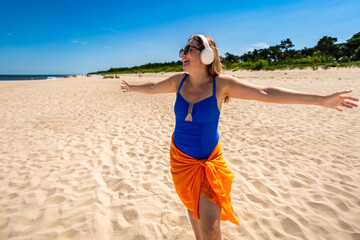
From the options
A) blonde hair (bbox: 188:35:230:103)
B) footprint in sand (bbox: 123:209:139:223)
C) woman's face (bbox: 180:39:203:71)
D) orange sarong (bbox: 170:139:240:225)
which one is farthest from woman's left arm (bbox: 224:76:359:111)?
footprint in sand (bbox: 123:209:139:223)

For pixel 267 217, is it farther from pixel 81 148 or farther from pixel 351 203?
pixel 81 148

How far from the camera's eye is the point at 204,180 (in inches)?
58.0

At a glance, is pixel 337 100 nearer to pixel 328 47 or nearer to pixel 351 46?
pixel 351 46

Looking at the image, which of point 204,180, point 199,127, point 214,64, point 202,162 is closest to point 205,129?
point 199,127

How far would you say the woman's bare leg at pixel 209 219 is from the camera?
53.4 inches

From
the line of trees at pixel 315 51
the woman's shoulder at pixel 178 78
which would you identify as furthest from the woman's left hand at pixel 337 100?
the line of trees at pixel 315 51

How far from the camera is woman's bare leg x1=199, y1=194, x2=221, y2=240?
53.4 inches

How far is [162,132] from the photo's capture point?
5910 mm

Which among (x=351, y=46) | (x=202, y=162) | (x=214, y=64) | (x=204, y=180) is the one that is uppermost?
(x=351, y=46)

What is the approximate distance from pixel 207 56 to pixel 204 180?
3.32 ft

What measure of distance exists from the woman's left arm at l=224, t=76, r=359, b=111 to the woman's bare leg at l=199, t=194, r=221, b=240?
91 centimetres

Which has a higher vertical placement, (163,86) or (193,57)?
(193,57)

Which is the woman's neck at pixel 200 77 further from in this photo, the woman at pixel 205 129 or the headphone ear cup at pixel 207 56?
the headphone ear cup at pixel 207 56

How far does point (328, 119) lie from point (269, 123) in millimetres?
2123
